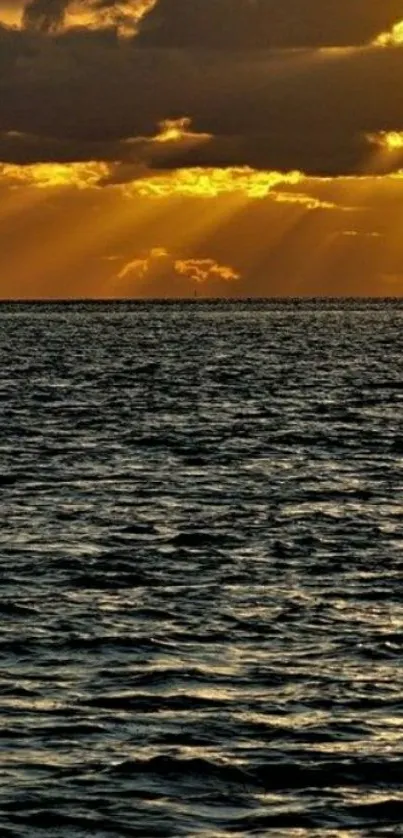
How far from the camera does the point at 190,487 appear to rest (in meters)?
46.0

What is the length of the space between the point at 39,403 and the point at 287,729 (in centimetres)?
5955

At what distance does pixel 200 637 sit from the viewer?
88.0 ft

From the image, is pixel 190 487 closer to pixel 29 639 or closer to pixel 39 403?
pixel 29 639

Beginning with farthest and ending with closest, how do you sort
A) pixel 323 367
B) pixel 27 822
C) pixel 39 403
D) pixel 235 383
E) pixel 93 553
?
pixel 323 367 < pixel 235 383 < pixel 39 403 < pixel 93 553 < pixel 27 822

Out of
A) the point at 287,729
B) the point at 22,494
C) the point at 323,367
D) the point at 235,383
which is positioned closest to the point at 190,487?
the point at 22,494

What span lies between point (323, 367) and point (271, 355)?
2463cm

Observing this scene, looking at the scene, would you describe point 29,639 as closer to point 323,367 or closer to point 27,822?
point 27,822

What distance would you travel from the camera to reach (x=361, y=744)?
2139cm

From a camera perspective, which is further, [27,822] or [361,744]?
[361,744]

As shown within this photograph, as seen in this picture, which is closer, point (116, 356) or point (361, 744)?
point (361, 744)

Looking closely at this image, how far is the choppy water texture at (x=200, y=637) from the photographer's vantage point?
19547mm

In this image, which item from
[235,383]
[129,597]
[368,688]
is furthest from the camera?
[235,383]

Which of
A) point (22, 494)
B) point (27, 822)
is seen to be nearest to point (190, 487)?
point (22, 494)

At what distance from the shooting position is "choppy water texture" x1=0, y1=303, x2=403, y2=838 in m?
19.5
